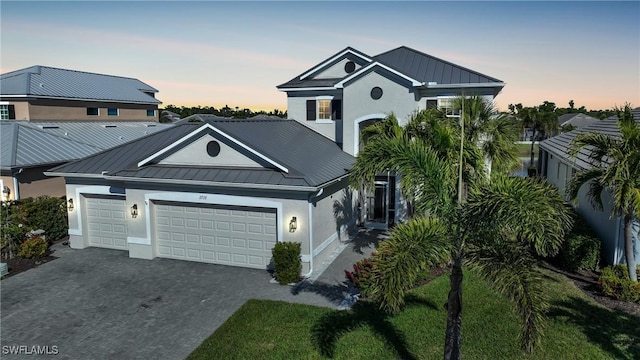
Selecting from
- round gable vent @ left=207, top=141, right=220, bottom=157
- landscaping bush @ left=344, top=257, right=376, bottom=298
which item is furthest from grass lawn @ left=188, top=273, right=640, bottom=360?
round gable vent @ left=207, top=141, right=220, bottom=157

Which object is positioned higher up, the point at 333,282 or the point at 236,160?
the point at 236,160

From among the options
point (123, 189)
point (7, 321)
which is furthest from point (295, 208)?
point (7, 321)

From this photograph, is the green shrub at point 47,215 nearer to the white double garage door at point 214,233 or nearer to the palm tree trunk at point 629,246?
the white double garage door at point 214,233

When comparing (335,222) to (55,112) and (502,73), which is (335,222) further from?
(55,112)

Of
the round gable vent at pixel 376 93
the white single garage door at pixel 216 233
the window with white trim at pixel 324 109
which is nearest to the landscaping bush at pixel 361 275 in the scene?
the white single garage door at pixel 216 233

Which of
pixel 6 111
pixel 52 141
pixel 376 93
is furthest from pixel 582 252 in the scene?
pixel 6 111

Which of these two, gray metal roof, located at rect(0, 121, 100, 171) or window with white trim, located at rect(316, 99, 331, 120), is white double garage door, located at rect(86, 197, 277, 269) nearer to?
gray metal roof, located at rect(0, 121, 100, 171)
